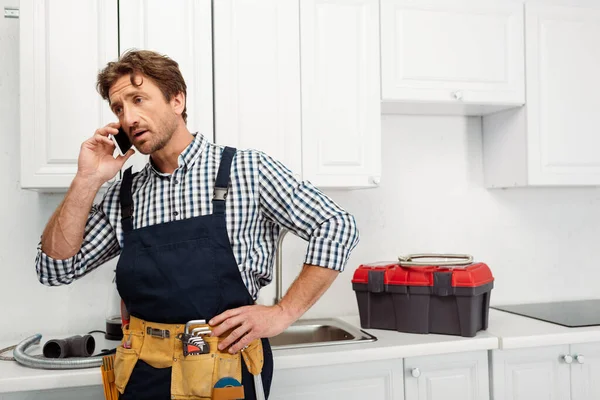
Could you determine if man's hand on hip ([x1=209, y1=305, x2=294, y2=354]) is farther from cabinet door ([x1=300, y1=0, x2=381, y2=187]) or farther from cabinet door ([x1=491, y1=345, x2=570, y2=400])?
cabinet door ([x1=491, y1=345, x2=570, y2=400])

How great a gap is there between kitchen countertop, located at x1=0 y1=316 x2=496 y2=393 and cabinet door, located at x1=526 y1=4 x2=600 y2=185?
81cm

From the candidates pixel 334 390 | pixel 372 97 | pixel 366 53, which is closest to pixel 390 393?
pixel 334 390

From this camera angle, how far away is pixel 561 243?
105 inches

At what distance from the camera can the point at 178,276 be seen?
134cm

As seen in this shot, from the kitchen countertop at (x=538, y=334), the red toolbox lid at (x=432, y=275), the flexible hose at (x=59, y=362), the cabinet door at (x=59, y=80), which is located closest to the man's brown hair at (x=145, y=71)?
the cabinet door at (x=59, y=80)

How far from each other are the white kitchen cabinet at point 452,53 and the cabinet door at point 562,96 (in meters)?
0.07

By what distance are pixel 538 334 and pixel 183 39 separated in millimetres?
1619

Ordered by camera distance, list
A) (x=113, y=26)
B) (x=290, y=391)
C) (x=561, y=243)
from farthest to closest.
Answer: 1. (x=561, y=243)
2. (x=113, y=26)
3. (x=290, y=391)

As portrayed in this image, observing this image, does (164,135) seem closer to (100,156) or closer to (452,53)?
(100,156)

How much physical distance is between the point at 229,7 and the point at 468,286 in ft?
4.22

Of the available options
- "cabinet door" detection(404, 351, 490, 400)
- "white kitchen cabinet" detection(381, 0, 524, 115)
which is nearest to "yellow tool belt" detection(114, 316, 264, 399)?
"cabinet door" detection(404, 351, 490, 400)

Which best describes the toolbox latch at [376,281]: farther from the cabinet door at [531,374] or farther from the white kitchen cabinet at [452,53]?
the white kitchen cabinet at [452,53]

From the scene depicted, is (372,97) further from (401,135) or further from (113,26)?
(113,26)

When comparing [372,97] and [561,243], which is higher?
[372,97]
